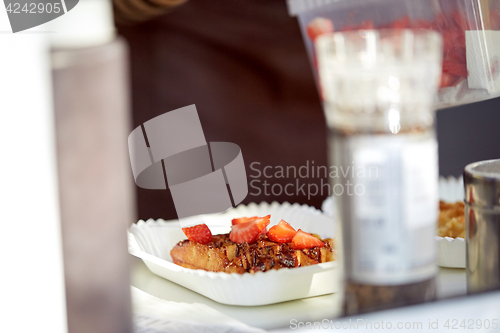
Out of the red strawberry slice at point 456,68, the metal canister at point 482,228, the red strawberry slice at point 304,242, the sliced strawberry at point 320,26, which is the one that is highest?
the sliced strawberry at point 320,26

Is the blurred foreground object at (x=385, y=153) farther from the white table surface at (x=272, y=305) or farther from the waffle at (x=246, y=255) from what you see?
the waffle at (x=246, y=255)

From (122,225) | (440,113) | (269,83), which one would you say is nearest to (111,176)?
(122,225)

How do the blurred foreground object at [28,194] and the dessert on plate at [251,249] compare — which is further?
the dessert on plate at [251,249]

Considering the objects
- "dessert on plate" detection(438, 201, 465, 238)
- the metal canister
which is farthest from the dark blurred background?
the metal canister

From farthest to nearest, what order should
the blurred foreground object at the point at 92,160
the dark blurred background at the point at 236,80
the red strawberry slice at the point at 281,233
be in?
the dark blurred background at the point at 236,80 → the red strawberry slice at the point at 281,233 → the blurred foreground object at the point at 92,160

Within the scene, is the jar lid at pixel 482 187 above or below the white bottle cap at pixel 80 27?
below

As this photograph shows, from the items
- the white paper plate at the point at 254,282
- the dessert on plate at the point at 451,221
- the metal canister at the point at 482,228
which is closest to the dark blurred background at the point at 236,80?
the dessert on plate at the point at 451,221

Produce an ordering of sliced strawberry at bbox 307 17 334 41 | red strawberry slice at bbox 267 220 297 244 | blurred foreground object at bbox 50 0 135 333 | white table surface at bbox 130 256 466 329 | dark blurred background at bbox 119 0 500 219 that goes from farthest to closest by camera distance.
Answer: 1. dark blurred background at bbox 119 0 500 219
2. red strawberry slice at bbox 267 220 297 244
3. sliced strawberry at bbox 307 17 334 41
4. white table surface at bbox 130 256 466 329
5. blurred foreground object at bbox 50 0 135 333

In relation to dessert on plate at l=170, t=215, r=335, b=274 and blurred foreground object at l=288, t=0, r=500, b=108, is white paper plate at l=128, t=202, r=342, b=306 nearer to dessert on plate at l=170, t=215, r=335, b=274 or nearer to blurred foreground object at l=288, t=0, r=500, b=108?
dessert on plate at l=170, t=215, r=335, b=274
